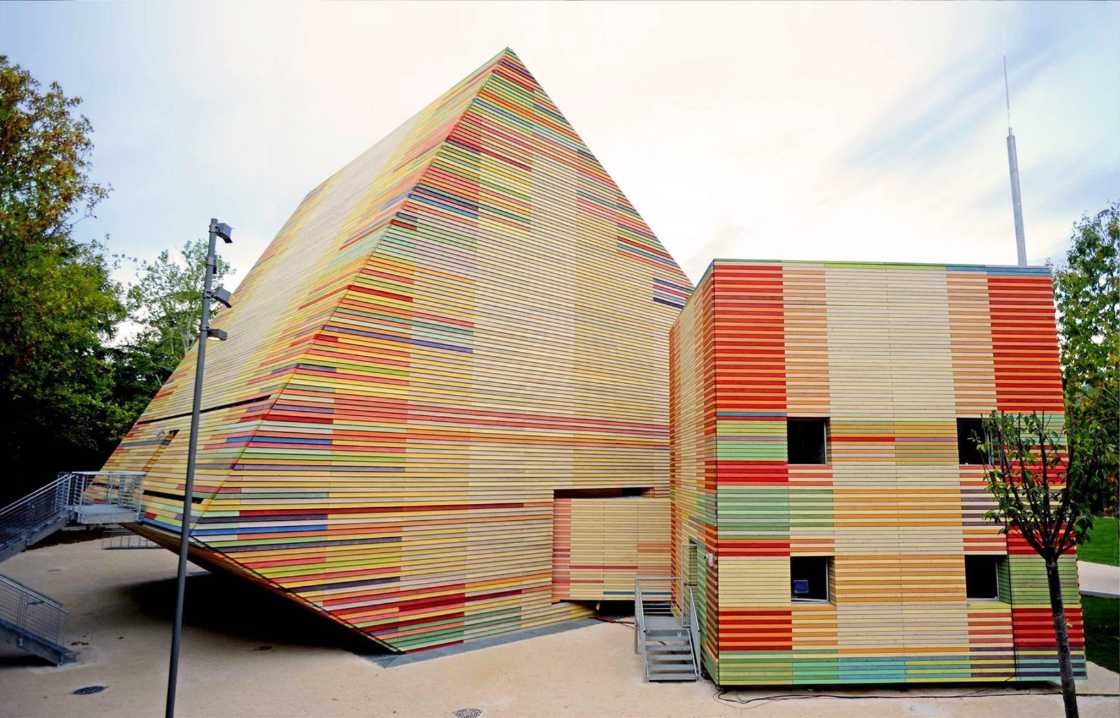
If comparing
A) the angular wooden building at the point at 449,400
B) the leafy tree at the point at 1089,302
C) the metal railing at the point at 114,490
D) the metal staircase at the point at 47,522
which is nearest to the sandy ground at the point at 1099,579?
the leafy tree at the point at 1089,302

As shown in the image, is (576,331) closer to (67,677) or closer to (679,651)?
(679,651)

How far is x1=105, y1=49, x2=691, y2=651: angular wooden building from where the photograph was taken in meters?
13.2

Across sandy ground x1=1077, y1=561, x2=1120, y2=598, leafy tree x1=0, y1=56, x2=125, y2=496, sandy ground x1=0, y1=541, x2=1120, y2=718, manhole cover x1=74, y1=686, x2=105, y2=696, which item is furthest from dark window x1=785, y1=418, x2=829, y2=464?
leafy tree x1=0, y1=56, x2=125, y2=496

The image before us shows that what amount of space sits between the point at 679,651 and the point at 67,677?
12084 millimetres

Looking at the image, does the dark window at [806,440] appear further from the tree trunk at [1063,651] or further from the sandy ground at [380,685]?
the tree trunk at [1063,651]

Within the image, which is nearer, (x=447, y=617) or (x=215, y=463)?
(x=215, y=463)

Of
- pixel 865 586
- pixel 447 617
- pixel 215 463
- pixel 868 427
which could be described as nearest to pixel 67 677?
pixel 215 463

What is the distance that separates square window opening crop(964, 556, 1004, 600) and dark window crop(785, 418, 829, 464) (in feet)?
11.5

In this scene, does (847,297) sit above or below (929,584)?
above

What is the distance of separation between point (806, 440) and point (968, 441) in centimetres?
318

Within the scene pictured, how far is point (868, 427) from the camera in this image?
41.5 ft

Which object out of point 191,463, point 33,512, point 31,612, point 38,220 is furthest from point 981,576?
point 38,220

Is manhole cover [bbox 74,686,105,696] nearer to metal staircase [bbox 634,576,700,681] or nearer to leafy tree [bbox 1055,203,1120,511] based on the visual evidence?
metal staircase [bbox 634,576,700,681]

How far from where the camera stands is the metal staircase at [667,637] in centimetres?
1279
